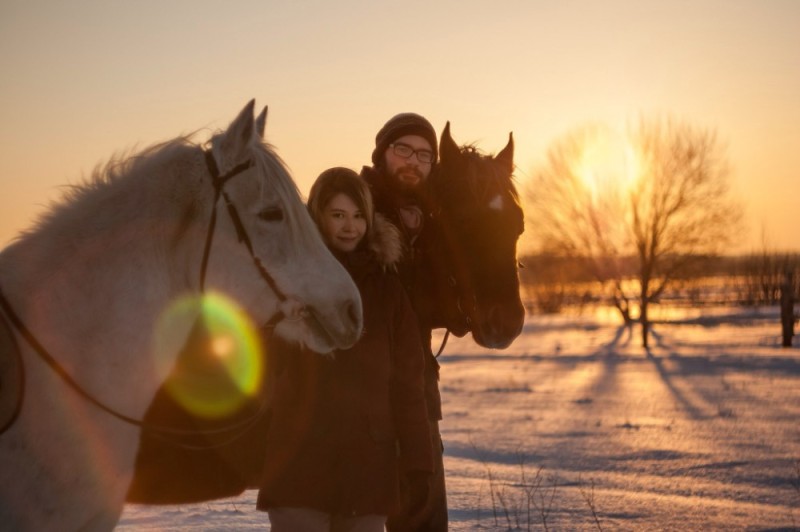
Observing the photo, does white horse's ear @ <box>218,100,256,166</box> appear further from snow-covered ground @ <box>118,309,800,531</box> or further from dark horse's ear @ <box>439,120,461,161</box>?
snow-covered ground @ <box>118,309,800,531</box>

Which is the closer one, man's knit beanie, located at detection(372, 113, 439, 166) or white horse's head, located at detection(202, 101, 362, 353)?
white horse's head, located at detection(202, 101, 362, 353)

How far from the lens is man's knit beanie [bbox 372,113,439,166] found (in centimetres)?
346

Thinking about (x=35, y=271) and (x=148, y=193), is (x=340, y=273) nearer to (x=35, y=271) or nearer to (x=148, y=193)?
(x=148, y=193)

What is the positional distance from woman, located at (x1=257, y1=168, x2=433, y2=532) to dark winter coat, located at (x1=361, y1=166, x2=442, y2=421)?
0.36 m

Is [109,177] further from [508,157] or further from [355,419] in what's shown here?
[508,157]

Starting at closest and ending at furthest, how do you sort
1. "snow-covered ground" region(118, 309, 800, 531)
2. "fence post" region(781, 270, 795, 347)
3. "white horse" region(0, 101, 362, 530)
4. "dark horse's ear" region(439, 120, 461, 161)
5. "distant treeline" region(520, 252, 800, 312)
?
"white horse" region(0, 101, 362, 530)
"dark horse's ear" region(439, 120, 461, 161)
"snow-covered ground" region(118, 309, 800, 531)
"fence post" region(781, 270, 795, 347)
"distant treeline" region(520, 252, 800, 312)

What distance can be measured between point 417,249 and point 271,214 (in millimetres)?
1160

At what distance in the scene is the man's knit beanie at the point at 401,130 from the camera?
136 inches

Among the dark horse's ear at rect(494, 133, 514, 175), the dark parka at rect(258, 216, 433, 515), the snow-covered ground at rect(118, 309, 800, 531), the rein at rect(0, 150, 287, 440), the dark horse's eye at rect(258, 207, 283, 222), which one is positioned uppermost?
the dark horse's ear at rect(494, 133, 514, 175)

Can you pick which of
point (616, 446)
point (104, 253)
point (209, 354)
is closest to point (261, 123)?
point (104, 253)

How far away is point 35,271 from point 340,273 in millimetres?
896

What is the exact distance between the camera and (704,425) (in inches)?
387

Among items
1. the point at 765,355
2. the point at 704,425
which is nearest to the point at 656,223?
the point at 765,355

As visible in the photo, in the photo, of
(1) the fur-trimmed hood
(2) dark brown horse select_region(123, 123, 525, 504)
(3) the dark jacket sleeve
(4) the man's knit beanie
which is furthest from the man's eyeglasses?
(3) the dark jacket sleeve
